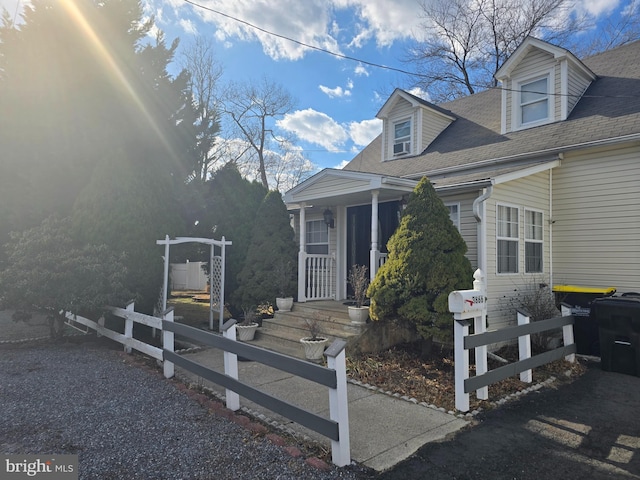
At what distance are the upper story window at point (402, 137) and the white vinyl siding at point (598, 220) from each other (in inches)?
167

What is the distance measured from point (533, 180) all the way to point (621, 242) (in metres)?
1.95

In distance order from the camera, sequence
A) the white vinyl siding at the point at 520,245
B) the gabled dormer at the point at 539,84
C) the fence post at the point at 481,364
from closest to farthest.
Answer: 1. the fence post at the point at 481,364
2. the white vinyl siding at the point at 520,245
3. the gabled dormer at the point at 539,84

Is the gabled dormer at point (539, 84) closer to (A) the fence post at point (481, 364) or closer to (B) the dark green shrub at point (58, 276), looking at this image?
(A) the fence post at point (481, 364)

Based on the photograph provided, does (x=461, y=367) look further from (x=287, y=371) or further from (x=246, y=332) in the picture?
(x=246, y=332)

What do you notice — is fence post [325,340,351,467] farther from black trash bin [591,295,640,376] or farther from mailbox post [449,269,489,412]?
black trash bin [591,295,640,376]

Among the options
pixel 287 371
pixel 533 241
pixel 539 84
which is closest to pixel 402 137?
pixel 539 84

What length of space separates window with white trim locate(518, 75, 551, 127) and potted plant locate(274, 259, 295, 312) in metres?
6.58

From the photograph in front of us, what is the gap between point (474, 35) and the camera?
18.3m

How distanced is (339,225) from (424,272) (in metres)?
3.91

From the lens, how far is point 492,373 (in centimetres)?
460

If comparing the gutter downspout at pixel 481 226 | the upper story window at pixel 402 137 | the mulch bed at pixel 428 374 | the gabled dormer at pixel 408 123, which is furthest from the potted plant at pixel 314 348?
the upper story window at pixel 402 137

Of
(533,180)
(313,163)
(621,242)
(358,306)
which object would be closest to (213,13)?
(358,306)

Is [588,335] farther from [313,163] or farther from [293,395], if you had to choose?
[313,163]

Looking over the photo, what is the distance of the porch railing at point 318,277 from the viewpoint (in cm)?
892
